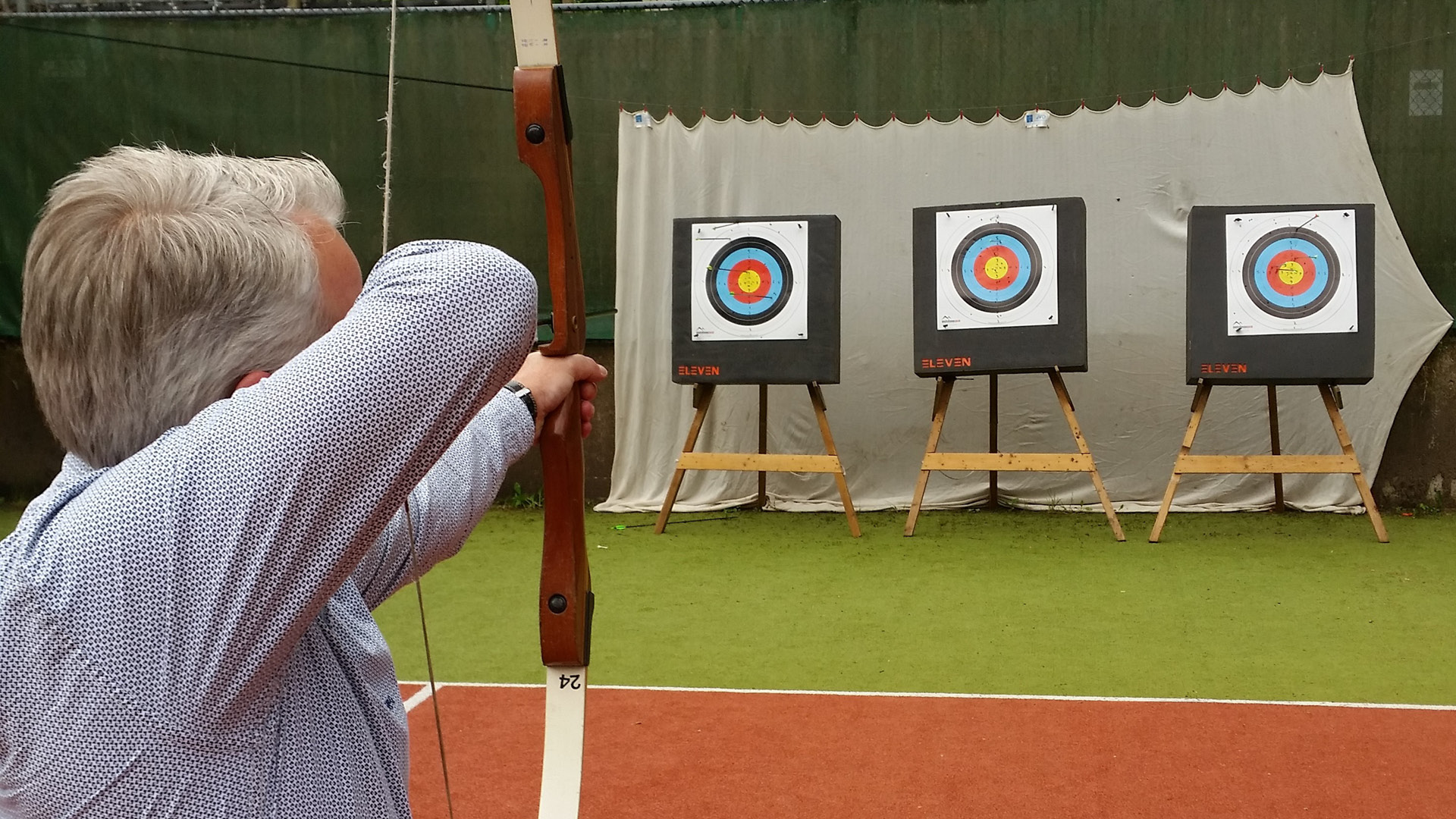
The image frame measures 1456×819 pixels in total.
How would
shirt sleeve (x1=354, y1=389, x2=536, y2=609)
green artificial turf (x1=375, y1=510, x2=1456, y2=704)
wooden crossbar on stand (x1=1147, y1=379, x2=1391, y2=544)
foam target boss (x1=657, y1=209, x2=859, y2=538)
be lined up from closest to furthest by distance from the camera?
shirt sleeve (x1=354, y1=389, x2=536, y2=609)
green artificial turf (x1=375, y1=510, x2=1456, y2=704)
wooden crossbar on stand (x1=1147, y1=379, x2=1391, y2=544)
foam target boss (x1=657, y1=209, x2=859, y2=538)

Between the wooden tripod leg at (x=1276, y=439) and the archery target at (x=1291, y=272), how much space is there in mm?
234

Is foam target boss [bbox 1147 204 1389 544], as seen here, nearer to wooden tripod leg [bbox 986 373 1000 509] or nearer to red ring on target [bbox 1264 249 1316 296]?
red ring on target [bbox 1264 249 1316 296]

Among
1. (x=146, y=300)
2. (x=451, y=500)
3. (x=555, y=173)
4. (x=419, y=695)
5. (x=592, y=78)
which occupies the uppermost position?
(x=592, y=78)

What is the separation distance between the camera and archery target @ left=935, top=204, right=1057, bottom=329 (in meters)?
4.27

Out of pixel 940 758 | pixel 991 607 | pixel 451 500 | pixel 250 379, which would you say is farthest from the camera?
pixel 991 607

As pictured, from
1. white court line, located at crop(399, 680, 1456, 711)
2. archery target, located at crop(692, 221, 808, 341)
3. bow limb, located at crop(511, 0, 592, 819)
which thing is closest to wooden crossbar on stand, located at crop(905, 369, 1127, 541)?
archery target, located at crop(692, 221, 808, 341)

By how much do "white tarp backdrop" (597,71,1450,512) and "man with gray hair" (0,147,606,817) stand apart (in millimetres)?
4085

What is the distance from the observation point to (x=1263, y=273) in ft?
13.8

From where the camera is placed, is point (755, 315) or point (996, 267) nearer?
point (996, 267)

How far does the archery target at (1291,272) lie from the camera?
4.12 meters

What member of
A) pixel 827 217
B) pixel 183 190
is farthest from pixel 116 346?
pixel 827 217

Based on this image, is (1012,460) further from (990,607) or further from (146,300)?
(146,300)

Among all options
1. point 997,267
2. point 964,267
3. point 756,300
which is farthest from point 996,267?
point 756,300

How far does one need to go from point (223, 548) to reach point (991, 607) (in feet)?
9.24
